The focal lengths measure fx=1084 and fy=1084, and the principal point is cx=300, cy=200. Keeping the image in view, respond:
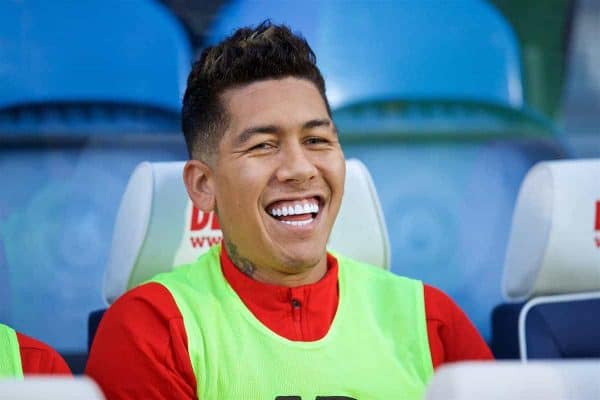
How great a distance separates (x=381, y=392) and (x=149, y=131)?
1.02m

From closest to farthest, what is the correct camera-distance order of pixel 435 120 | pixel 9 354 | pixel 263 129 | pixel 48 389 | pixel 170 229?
1. pixel 48 389
2. pixel 9 354
3. pixel 263 129
4. pixel 170 229
5. pixel 435 120

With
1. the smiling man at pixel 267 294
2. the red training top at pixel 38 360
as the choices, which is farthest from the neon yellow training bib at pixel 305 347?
the red training top at pixel 38 360

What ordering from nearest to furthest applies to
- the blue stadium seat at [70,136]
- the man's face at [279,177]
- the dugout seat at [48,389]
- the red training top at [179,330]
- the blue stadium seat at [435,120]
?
the dugout seat at [48,389], the red training top at [179,330], the man's face at [279,177], the blue stadium seat at [70,136], the blue stadium seat at [435,120]

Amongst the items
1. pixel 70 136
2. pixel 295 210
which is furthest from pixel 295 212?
pixel 70 136

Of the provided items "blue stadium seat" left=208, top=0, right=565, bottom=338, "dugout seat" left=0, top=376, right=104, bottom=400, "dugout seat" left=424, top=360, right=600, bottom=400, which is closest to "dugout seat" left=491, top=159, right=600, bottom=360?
"blue stadium seat" left=208, top=0, right=565, bottom=338

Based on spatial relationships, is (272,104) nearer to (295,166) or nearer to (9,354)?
(295,166)

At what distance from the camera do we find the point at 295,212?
68.2 inches

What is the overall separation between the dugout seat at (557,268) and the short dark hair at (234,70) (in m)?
0.54

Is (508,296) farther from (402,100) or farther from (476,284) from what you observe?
(402,100)

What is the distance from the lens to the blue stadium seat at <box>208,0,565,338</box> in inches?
102

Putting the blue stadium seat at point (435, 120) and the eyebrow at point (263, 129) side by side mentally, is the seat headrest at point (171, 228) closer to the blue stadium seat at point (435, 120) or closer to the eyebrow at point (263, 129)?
the eyebrow at point (263, 129)

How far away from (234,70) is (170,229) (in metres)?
0.38

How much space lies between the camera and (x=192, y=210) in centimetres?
206

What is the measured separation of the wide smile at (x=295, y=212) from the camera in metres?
1.73
